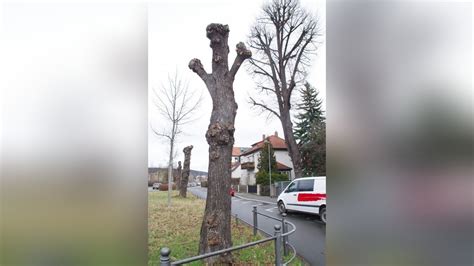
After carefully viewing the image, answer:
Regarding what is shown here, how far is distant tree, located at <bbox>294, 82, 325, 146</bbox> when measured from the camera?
20688 millimetres

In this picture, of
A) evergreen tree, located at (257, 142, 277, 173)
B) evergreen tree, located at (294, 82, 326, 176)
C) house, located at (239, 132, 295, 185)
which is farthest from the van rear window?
house, located at (239, 132, 295, 185)

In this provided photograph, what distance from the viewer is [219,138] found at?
437 centimetres

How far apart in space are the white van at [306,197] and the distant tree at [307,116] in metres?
10.1

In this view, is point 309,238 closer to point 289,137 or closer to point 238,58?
point 238,58

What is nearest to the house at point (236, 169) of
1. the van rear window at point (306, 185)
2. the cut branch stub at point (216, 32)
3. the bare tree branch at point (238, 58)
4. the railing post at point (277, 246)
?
the van rear window at point (306, 185)

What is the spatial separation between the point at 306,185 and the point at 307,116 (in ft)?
48.9

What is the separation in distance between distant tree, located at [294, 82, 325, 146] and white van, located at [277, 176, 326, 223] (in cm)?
1006

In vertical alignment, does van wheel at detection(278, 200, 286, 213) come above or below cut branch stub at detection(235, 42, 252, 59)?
below
